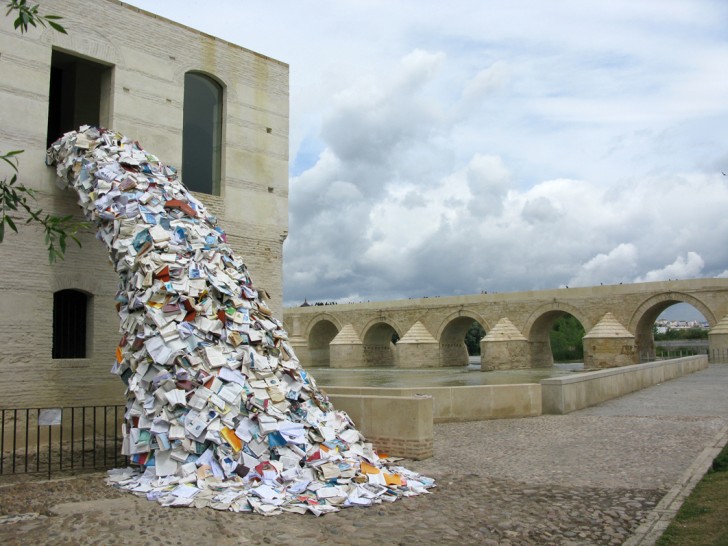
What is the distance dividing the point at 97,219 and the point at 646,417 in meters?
9.15

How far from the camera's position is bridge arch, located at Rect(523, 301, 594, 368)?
→ 33.2 metres

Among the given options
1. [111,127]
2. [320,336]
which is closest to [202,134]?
[111,127]

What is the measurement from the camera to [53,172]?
10.2 metres

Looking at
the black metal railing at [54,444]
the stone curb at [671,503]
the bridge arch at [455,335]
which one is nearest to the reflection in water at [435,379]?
the bridge arch at [455,335]

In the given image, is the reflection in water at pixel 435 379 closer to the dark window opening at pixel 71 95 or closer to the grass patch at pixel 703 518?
the dark window opening at pixel 71 95

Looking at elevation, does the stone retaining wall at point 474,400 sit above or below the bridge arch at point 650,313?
below

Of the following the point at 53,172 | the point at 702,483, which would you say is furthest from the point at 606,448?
the point at 53,172

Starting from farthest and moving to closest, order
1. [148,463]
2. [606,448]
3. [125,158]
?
[125,158] → [606,448] → [148,463]

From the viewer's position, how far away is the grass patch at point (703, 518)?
164 inches

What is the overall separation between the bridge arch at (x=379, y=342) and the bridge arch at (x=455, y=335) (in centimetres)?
308

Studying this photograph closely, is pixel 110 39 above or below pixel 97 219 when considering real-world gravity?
above

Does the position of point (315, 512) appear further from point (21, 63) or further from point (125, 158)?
point (21, 63)

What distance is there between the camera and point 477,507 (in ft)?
17.8

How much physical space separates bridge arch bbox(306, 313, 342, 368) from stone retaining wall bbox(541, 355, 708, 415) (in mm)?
26693
